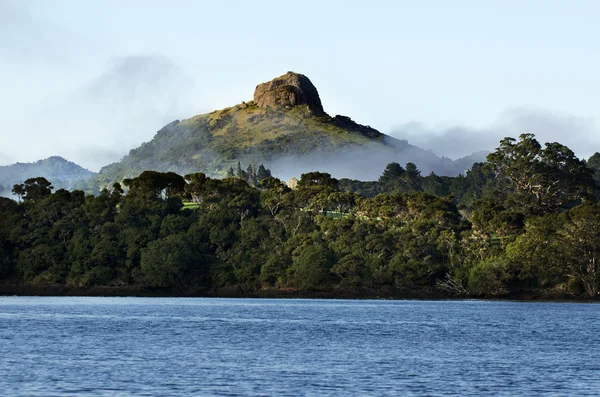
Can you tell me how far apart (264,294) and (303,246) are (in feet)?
36.9

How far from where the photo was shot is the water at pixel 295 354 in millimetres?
51562

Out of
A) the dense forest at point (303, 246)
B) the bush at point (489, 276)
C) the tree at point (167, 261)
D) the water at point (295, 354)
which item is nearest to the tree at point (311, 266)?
the dense forest at point (303, 246)

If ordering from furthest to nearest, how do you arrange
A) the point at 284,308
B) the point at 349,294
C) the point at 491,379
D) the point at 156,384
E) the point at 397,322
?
1. the point at 349,294
2. the point at 284,308
3. the point at 397,322
4. the point at 491,379
5. the point at 156,384

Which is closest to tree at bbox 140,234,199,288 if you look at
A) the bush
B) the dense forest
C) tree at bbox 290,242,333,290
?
the dense forest

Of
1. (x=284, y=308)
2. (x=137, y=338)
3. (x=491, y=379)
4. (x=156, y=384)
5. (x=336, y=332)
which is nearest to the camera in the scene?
(x=156, y=384)

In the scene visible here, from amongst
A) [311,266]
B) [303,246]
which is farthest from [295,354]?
[303,246]

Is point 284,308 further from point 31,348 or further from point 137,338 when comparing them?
point 31,348

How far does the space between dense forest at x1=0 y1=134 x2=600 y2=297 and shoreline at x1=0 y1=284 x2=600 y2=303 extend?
0.61 m

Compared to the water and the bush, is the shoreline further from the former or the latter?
the water

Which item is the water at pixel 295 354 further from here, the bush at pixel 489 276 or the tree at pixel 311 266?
the tree at pixel 311 266

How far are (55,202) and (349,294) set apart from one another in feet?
211

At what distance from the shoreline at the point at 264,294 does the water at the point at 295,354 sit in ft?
145

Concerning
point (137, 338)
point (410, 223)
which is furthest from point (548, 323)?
point (410, 223)

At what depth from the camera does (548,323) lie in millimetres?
107875
